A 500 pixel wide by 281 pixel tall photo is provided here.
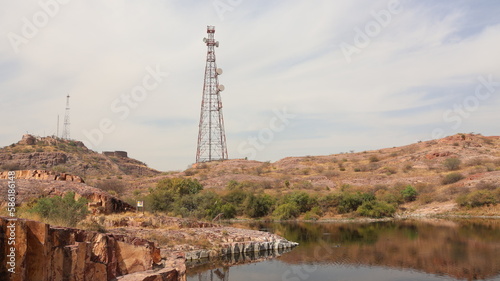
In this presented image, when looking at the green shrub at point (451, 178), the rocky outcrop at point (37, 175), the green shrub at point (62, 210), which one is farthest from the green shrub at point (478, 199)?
the green shrub at point (62, 210)

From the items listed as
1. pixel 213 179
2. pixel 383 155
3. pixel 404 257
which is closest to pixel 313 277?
pixel 404 257

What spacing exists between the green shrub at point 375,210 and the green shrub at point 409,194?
525cm

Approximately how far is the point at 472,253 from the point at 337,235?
11.7 meters

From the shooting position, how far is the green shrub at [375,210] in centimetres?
4991

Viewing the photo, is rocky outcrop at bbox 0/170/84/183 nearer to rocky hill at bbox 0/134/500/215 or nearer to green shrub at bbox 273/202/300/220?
rocky hill at bbox 0/134/500/215

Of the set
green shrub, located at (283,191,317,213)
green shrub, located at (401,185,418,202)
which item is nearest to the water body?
green shrub, located at (283,191,317,213)

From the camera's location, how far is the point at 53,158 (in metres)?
65.2

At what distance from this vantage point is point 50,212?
1712cm

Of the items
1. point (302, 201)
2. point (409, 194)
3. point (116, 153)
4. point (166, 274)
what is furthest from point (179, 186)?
point (116, 153)

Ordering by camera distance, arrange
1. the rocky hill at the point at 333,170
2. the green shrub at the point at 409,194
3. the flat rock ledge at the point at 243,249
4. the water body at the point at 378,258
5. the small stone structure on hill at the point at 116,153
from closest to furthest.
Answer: the water body at the point at 378,258
the flat rock ledge at the point at 243,249
the green shrub at the point at 409,194
the rocky hill at the point at 333,170
the small stone structure on hill at the point at 116,153

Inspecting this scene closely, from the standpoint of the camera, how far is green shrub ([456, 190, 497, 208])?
161ft

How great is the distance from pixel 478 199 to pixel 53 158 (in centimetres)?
6104

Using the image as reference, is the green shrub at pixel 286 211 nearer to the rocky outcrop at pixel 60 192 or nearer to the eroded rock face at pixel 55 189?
the eroded rock face at pixel 55 189

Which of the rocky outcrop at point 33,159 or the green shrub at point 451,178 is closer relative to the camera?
the green shrub at point 451,178
